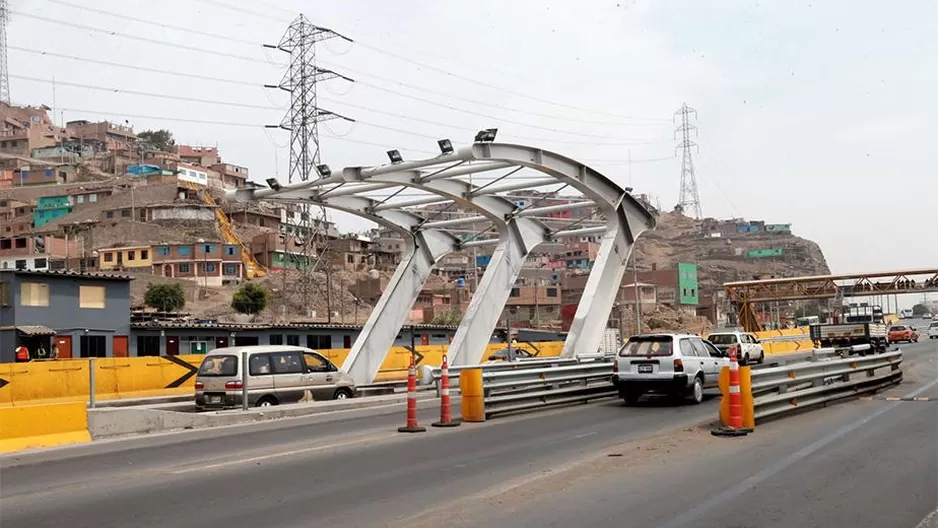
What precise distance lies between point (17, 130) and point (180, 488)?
182 m

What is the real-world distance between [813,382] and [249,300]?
69.8 metres

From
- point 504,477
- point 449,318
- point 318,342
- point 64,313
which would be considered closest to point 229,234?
point 449,318

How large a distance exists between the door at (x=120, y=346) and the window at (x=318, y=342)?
845cm

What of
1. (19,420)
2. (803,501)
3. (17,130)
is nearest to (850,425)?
(803,501)

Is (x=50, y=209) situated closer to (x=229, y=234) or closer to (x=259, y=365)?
(x=229, y=234)

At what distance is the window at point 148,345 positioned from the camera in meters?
38.7

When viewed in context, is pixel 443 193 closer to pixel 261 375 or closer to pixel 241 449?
pixel 261 375

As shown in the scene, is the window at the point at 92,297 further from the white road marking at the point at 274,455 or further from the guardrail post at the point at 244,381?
the white road marking at the point at 274,455

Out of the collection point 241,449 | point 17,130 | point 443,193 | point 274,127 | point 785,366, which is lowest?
point 241,449

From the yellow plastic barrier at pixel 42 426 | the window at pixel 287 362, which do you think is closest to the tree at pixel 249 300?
the window at pixel 287 362

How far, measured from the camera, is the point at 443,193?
82.7 ft

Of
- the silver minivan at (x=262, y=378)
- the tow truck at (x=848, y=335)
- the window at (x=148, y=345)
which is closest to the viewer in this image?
the silver minivan at (x=262, y=378)

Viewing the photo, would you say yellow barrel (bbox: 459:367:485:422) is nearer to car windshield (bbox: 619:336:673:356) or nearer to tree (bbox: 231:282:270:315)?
car windshield (bbox: 619:336:673:356)

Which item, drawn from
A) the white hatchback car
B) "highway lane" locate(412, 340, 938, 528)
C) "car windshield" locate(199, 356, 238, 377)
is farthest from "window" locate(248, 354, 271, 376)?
"highway lane" locate(412, 340, 938, 528)
